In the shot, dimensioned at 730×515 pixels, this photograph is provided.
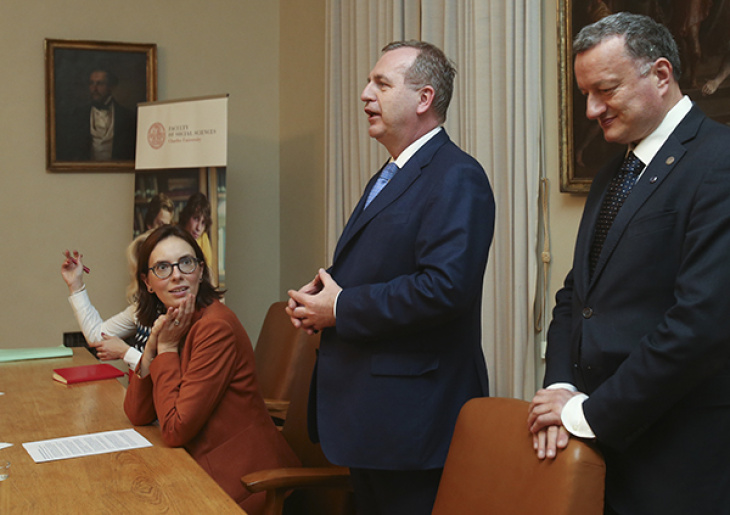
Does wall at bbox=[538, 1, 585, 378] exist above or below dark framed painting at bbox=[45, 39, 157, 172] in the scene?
below

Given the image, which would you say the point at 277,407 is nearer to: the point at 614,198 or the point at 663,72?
the point at 614,198

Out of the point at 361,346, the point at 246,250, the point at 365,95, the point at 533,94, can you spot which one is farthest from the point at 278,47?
the point at 361,346

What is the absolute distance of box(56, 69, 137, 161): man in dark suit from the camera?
18.0ft

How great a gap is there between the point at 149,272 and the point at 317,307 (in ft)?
3.09

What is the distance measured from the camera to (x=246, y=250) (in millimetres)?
5934

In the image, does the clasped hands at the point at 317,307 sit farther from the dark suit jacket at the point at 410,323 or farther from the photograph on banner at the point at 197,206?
the photograph on banner at the point at 197,206

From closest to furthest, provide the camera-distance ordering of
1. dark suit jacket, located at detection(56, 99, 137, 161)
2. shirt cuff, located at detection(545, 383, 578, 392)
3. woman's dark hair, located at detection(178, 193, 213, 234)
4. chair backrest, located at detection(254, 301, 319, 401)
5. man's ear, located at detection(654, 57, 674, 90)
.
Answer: man's ear, located at detection(654, 57, 674, 90), shirt cuff, located at detection(545, 383, 578, 392), chair backrest, located at detection(254, 301, 319, 401), woman's dark hair, located at detection(178, 193, 213, 234), dark suit jacket, located at detection(56, 99, 137, 161)

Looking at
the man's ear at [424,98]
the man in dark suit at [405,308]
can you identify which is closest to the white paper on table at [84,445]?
the man in dark suit at [405,308]

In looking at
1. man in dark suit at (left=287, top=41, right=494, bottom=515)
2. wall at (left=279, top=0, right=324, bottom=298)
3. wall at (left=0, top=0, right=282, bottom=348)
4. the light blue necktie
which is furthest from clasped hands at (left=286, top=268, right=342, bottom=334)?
wall at (left=0, top=0, right=282, bottom=348)

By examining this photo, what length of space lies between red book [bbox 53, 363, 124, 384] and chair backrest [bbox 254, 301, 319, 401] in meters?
0.69

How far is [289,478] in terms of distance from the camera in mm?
2270

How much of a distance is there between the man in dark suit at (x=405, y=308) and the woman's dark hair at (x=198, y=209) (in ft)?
9.29

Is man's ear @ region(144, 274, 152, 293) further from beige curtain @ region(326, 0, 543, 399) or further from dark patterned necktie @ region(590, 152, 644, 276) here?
dark patterned necktie @ region(590, 152, 644, 276)

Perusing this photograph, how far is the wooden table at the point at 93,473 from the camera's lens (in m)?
1.67
